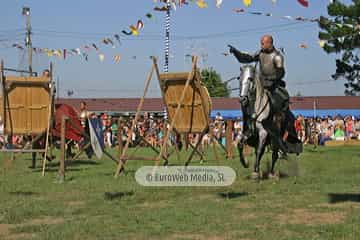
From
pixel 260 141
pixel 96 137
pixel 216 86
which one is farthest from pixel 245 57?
pixel 216 86

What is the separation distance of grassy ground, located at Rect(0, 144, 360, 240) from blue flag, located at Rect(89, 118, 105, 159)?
552mm

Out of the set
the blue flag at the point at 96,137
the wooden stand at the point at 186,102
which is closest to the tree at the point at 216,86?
the wooden stand at the point at 186,102

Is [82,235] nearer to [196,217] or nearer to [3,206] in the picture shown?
[196,217]

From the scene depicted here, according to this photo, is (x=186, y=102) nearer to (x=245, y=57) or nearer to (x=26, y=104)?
(x=245, y=57)

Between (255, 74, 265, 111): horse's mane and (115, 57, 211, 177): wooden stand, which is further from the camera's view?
(115, 57, 211, 177): wooden stand

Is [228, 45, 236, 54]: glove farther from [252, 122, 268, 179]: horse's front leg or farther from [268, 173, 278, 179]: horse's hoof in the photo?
[268, 173, 278, 179]: horse's hoof

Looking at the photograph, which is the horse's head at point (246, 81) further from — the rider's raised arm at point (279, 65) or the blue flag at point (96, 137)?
the blue flag at point (96, 137)

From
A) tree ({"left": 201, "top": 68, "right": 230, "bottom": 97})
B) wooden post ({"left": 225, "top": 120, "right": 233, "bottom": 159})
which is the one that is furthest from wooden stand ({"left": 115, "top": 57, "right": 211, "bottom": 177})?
wooden post ({"left": 225, "top": 120, "right": 233, "bottom": 159})

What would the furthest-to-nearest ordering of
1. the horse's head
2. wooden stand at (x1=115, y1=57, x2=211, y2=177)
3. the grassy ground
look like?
wooden stand at (x1=115, y1=57, x2=211, y2=177)
the horse's head
the grassy ground

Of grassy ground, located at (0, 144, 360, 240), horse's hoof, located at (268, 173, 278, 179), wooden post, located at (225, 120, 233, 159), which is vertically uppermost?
wooden post, located at (225, 120, 233, 159)

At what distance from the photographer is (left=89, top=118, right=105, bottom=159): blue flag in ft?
36.9

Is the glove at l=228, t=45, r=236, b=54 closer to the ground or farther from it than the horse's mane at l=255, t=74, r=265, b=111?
farther from it

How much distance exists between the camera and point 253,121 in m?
11.0

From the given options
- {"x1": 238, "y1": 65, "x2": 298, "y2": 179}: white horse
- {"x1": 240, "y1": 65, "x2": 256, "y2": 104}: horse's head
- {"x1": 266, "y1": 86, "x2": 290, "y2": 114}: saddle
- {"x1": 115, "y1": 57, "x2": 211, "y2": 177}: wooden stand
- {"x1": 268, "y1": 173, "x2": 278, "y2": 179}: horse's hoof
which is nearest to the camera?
{"x1": 240, "y1": 65, "x2": 256, "y2": 104}: horse's head
